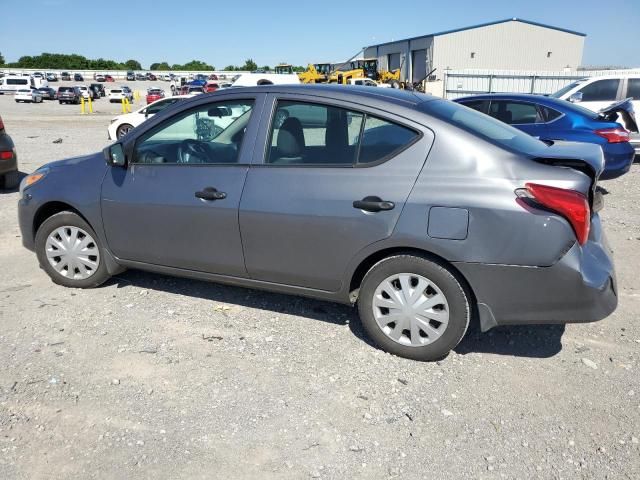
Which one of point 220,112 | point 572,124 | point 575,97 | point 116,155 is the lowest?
point 572,124

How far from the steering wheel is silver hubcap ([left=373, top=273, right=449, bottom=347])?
1612 mm

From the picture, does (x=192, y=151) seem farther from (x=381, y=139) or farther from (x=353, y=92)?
(x=381, y=139)

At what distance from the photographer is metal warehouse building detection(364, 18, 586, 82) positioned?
167 ft

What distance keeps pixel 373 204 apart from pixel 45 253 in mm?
2981

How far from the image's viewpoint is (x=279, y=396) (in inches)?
121

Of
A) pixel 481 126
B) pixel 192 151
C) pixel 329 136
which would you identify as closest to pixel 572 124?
pixel 481 126

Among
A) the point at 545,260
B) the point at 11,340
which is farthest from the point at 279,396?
the point at 11,340

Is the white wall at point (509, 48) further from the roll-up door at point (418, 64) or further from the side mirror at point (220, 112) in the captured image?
the side mirror at point (220, 112)

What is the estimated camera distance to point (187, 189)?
3.76 m

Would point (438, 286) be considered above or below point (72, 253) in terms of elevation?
above

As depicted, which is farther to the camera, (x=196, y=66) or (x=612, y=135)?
(x=196, y=66)

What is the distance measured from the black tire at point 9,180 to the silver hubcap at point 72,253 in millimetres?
4926

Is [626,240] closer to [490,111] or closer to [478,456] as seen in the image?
[490,111]

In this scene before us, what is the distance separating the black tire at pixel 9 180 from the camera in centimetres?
848
